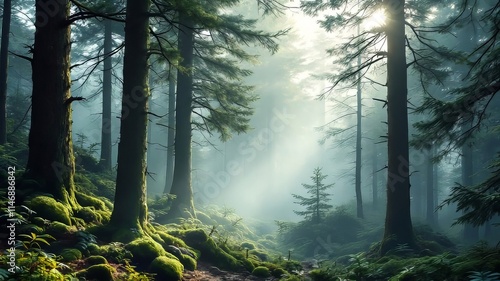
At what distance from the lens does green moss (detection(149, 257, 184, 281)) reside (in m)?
6.77

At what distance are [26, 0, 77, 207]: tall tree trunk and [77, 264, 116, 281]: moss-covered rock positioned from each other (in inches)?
87.9

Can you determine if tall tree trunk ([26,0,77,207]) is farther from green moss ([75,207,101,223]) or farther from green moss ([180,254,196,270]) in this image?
green moss ([180,254,196,270])

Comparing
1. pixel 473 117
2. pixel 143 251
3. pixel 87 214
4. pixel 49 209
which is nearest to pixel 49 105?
pixel 49 209

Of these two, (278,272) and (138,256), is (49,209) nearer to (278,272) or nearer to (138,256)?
(138,256)

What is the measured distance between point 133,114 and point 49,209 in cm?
248

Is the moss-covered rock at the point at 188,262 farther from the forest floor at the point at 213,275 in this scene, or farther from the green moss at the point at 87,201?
the green moss at the point at 87,201

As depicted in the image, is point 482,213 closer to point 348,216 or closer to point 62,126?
point 62,126

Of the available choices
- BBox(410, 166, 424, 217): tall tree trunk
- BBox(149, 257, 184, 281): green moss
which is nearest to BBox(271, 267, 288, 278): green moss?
BBox(149, 257, 184, 281): green moss

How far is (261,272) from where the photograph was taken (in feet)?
28.5

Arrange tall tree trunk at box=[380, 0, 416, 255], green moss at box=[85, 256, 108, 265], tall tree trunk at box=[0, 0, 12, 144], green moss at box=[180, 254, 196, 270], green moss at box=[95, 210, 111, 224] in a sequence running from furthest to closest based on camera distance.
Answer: tall tree trunk at box=[0, 0, 12, 144], tall tree trunk at box=[380, 0, 416, 255], green moss at box=[95, 210, 111, 224], green moss at box=[180, 254, 196, 270], green moss at box=[85, 256, 108, 265]

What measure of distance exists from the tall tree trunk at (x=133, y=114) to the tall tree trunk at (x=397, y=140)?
7.04 m

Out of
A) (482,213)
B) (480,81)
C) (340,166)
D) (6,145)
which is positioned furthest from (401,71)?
(340,166)

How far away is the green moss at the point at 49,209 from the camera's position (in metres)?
6.64

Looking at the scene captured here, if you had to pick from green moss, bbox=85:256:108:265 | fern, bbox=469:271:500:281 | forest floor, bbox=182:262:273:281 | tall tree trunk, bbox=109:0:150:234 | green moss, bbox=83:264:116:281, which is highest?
tall tree trunk, bbox=109:0:150:234
